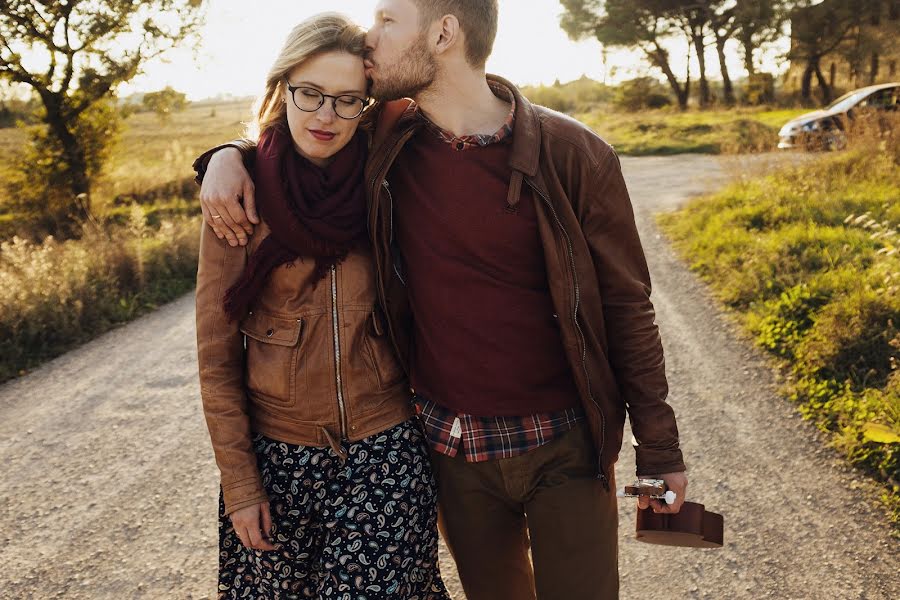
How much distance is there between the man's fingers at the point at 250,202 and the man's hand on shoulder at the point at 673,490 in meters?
1.40

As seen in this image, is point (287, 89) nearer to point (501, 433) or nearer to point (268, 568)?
point (501, 433)

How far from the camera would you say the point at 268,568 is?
2055 millimetres

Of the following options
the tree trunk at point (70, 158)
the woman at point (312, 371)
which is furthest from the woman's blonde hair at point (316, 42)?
the tree trunk at point (70, 158)

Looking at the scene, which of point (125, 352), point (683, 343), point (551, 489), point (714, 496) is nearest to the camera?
point (551, 489)

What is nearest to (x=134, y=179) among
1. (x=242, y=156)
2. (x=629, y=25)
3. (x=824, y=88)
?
(x=242, y=156)

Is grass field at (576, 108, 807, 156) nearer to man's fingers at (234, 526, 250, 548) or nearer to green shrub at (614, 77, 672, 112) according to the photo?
green shrub at (614, 77, 672, 112)

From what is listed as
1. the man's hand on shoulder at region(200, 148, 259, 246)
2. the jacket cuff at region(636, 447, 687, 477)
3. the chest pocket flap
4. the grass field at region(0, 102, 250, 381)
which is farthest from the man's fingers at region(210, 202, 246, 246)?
the grass field at region(0, 102, 250, 381)

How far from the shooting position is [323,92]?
2.00 meters

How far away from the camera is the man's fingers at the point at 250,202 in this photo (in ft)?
6.48

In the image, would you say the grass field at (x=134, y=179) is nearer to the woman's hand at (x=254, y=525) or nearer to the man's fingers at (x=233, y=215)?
the man's fingers at (x=233, y=215)

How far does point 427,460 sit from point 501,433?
0.82 ft

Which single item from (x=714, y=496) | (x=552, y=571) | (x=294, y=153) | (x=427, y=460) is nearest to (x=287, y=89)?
(x=294, y=153)

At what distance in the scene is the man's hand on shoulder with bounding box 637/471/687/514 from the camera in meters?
2.12

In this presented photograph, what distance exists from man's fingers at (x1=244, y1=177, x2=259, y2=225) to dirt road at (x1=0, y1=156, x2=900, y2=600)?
1.98 metres
